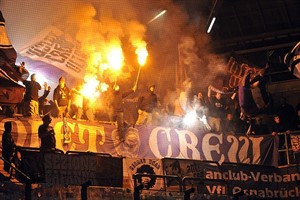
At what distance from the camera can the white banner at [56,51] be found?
66.4 feet

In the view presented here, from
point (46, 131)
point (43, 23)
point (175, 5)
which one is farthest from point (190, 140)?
point (175, 5)

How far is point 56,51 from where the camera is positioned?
20.7 m

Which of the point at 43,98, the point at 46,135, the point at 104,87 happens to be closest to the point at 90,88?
the point at 104,87

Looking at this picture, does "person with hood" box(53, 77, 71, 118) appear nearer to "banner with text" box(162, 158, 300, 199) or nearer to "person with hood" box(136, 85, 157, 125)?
"person with hood" box(136, 85, 157, 125)

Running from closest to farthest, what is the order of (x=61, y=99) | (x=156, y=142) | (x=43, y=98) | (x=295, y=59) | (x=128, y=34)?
1. (x=61, y=99)
2. (x=156, y=142)
3. (x=43, y=98)
4. (x=295, y=59)
5. (x=128, y=34)

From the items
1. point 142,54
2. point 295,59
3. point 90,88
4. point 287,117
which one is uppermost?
point 142,54

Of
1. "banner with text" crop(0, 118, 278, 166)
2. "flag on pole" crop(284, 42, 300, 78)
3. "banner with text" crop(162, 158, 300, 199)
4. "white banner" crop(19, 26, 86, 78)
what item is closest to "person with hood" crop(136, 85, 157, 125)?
"banner with text" crop(0, 118, 278, 166)

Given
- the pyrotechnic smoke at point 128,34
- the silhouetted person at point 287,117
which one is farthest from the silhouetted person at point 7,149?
the silhouetted person at point 287,117

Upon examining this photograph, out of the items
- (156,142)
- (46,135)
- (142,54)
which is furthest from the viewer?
(142,54)

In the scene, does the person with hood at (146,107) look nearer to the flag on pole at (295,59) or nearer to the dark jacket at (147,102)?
the dark jacket at (147,102)

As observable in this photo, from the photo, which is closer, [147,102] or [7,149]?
[7,149]

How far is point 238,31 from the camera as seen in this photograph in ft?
88.6

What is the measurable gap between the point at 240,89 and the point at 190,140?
10.1 feet

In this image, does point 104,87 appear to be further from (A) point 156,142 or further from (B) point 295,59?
(B) point 295,59
